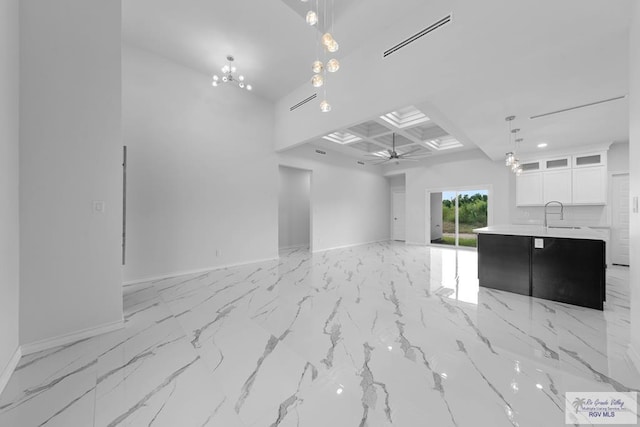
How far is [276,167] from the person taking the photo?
577 centimetres

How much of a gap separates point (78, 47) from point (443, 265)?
632 centimetres

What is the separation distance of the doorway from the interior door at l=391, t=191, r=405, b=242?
129cm

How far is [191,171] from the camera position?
14.6 feet

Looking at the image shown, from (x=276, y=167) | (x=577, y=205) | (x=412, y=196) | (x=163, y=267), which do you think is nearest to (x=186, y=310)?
(x=163, y=267)

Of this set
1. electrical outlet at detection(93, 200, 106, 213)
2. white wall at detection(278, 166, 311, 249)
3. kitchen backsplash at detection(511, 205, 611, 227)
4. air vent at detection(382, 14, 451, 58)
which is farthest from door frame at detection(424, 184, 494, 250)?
electrical outlet at detection(93, 200, 106, 213)

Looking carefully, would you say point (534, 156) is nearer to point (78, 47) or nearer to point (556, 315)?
point (556, 315)

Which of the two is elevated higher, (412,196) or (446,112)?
(446,112)

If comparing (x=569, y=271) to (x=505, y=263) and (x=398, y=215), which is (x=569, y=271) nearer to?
(x=505, y=263)

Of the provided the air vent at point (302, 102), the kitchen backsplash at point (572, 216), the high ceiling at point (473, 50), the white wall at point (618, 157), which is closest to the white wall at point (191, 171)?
the high ceiling at point (473, 50)

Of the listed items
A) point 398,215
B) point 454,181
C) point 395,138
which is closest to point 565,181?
point 454,181

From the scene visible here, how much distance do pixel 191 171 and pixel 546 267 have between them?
19.1 feet

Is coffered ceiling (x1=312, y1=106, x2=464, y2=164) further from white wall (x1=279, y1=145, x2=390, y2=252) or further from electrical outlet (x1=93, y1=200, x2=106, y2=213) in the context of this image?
electrical outlet (x1=93, y1=200, x2=106, y2=213)

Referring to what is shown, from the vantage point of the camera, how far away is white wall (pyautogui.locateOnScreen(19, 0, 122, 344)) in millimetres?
1988

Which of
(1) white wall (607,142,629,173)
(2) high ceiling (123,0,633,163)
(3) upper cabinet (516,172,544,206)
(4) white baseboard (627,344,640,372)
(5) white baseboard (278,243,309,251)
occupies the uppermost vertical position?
(2) high ceiling (123,0,633,163)
